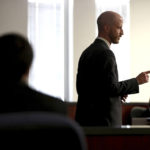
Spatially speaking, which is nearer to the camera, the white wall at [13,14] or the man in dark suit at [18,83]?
the man in dark suit at [18,83]

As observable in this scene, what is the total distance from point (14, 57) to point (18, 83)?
0.10 meters

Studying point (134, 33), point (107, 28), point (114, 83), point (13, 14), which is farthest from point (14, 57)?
point (134, 33)

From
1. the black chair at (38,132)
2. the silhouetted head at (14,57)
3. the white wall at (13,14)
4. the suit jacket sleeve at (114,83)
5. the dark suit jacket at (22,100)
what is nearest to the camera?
the black chair at (38,132)

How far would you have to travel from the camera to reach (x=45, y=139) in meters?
0.89

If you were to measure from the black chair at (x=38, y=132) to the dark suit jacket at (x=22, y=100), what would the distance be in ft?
0.64

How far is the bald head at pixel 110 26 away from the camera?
282 cm

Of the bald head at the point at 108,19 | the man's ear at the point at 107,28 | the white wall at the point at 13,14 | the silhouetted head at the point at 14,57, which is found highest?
the white wall at the point at 13,14

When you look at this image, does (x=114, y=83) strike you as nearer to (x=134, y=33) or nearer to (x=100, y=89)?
(x=100, y=89)

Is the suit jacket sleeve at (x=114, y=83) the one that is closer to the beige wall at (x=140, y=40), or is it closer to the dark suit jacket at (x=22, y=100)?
the dark suit jacket at (x=22, y=100)

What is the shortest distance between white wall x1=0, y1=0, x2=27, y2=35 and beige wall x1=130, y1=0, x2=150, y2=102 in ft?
5.70

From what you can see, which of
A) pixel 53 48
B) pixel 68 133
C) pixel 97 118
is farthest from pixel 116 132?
pixel 53 48

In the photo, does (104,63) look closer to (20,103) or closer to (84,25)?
(20,103)

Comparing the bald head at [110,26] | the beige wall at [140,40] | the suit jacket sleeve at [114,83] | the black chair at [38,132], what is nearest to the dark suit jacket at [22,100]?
the black chair at [38,132]

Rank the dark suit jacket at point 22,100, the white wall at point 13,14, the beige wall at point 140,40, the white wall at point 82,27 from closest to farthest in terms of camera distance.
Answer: the dark suit jacket at point 22,100, the white wall at point 13,14, the white wall at point 82,27, the beige wall at point 140,40
